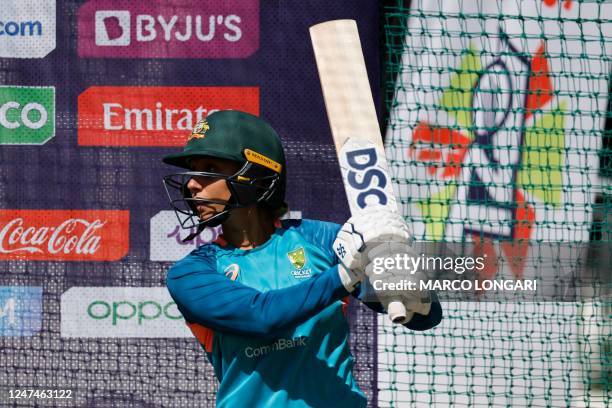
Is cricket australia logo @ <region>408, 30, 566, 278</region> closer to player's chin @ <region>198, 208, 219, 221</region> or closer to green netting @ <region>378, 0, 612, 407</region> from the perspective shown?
green netting @ <region>378, 0, 612, 407</region>

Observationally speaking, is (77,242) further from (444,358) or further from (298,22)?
(444,358)

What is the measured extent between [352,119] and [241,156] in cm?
33

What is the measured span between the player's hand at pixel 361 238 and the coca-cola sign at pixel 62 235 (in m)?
2.31

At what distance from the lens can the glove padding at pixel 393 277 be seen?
6.68 ft

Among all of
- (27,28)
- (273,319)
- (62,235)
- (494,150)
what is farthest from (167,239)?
(273,319)

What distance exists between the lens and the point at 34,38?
421 cm

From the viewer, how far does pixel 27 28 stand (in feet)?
13.8

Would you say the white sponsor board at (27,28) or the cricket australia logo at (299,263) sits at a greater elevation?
the white sponsor board at (27,28)

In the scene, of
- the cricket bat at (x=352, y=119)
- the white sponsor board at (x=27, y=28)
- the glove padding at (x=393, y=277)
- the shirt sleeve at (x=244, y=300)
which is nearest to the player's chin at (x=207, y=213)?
the shirt sleeve at (x=244, y=300)

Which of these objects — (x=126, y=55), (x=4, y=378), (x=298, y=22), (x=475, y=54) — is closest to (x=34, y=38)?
(x=126, y=55)

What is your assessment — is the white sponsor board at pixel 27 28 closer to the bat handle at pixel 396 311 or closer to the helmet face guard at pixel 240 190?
the helmet face guard at pixel 240 190

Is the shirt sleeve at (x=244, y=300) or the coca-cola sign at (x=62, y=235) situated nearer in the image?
the shirt sleeve at (x=244, y=300)

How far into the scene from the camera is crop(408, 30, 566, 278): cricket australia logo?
4.23m

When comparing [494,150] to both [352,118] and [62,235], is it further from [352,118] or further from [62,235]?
[62,235]
